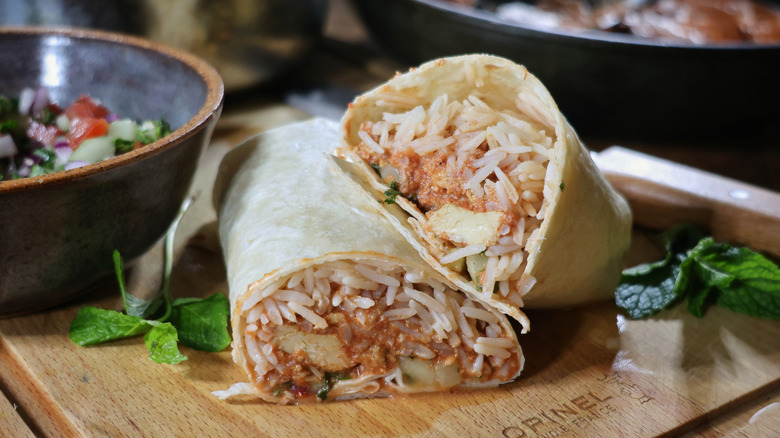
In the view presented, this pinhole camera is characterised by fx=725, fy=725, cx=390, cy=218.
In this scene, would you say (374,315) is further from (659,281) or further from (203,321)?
(659,281)

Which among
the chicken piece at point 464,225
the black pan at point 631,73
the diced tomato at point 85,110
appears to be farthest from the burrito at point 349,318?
the black pan at point 631,73

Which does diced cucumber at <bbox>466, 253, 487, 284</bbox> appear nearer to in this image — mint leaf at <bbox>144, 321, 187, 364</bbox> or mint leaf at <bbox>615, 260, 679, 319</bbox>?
mint leaf at <bbox>615, 260, 679, 319</bbox>

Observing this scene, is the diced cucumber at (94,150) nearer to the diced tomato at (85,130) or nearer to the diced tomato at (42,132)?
the diced tomato at (85,130)

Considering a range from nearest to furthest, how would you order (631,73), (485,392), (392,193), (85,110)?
(485,392)
(392,193)
(85,110)
(631,73)

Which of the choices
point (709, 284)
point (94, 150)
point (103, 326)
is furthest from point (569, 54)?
point (103, 326)

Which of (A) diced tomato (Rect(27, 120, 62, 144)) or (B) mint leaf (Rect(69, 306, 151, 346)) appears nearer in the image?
(B) mint leaf (Rect(69, 306, 151, 346))

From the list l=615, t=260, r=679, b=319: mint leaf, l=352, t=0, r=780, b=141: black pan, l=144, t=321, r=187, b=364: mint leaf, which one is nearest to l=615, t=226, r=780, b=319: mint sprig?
l=615, t=260, r=679, b=319: mint leaf
